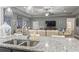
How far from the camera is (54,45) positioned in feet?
8.16

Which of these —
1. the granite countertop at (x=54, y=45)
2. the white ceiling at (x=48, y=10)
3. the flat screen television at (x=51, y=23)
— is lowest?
the granite countertop at (x=54, y=45)

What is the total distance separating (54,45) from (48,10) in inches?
29.2

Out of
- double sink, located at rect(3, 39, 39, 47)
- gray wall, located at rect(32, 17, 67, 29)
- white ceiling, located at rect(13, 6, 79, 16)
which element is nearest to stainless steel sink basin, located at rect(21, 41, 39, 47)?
double sink, located at rect(3, 39, 39, 47)

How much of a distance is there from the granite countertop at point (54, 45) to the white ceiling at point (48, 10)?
0.53 metres

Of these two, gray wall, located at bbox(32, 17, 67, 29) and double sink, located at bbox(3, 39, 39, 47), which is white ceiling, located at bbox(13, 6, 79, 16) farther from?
double sink, located at bbox(3, 39, 39, 47)

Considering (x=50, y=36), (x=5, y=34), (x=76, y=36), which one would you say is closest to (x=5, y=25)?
(x=5, y=34)

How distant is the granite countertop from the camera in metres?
2.46

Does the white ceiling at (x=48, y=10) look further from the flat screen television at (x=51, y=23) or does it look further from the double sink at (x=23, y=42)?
the double sink at (x=23, y=42)

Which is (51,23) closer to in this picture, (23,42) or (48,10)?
(48,10)

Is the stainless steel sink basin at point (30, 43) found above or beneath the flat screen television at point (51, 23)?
beneath

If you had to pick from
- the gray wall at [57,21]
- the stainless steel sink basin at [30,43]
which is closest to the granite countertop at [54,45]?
the stainless steel sink basin at [30,43]

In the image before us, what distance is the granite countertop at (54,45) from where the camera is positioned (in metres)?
2.46

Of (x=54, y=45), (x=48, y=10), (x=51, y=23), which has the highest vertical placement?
(x=48, y=10)

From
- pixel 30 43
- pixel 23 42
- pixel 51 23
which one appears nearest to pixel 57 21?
pixel 51 23
